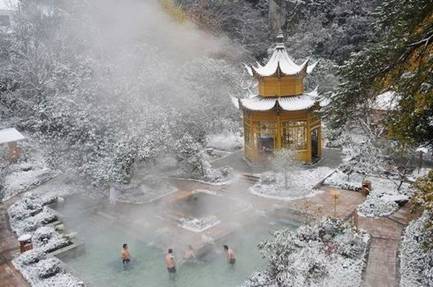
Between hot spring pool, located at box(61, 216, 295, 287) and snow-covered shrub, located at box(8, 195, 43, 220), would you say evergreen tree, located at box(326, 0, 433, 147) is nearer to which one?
hot spring pool, located at box(61, 216, 295, 287)

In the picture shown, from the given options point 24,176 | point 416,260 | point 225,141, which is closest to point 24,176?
point 24,176

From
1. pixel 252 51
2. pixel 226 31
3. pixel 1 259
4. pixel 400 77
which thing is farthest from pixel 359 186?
pixel 226 31

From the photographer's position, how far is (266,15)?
38.6m

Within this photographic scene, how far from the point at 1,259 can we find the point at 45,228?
1824 millimetres

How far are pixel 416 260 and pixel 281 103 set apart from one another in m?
10.7

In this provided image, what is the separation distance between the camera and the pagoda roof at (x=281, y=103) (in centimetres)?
1992

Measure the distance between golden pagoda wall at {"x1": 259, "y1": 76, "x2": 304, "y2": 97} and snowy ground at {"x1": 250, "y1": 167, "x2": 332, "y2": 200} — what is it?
385 cm

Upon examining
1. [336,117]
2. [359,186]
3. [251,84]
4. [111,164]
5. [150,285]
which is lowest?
[150,285]

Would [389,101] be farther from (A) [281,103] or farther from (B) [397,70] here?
(A) [281,103]

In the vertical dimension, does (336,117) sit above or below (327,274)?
above

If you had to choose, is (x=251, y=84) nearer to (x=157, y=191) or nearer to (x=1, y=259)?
(x=157, y=191)

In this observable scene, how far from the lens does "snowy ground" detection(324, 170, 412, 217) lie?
14.8 metres

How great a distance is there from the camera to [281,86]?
20859mm

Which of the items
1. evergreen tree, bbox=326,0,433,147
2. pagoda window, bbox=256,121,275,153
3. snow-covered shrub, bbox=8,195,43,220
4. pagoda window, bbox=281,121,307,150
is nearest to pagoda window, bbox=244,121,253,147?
pagoda window, bbox=256,121,275,153
